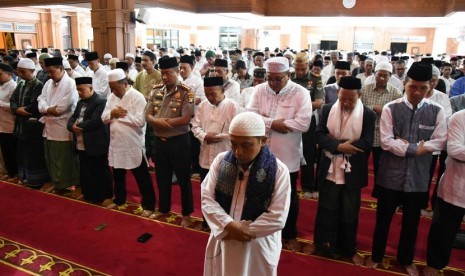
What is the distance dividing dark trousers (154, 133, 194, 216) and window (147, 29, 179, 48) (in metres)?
17.9

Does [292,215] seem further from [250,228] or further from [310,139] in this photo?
[250,228]

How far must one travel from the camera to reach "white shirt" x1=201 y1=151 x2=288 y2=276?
80.7 inches

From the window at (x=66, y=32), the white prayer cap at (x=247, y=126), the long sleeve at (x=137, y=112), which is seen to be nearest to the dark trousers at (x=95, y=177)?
the long sleeve at (x=137, y=112)

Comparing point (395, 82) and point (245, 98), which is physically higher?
point (395, 82)

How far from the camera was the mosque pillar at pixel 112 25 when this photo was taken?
8.27 metres

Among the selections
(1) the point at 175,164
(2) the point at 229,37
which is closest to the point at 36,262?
(1) the point at 175,164

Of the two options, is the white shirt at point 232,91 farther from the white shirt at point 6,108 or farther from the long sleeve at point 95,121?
the white shirt at point 6,108

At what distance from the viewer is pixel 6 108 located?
16.5 feet

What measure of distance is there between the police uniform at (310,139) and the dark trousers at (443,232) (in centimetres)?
181

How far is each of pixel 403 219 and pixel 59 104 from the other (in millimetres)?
3964

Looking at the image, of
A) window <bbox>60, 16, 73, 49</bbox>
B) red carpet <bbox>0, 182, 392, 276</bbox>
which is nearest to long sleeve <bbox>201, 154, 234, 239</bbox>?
red carpet <bbox>0, 182, 392, 276</bbox>

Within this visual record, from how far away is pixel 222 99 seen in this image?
12.0 feet

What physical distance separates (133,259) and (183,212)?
31.0 inches

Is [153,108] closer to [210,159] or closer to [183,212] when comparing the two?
[210,159]
